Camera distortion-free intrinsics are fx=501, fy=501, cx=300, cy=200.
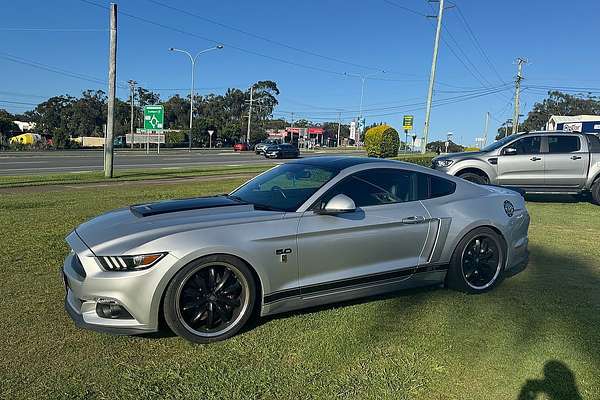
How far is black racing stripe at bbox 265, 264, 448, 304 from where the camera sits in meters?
4.00

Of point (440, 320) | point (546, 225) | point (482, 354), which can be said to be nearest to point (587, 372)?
point (482, 354)

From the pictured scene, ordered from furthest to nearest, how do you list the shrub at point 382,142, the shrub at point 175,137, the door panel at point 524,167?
the shrub at point 175,137, the shrub at point 382,142, the door panel at point 524,167

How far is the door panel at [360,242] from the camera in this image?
4.11m

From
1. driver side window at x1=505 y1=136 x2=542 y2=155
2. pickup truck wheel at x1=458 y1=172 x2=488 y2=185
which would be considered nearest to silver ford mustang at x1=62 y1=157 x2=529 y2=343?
pickup truck wheel at x1=458 y1=172 x2=488 y2=185

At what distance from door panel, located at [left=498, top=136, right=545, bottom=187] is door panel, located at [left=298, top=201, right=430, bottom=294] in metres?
7.64

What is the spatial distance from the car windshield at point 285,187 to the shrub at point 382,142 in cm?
2090

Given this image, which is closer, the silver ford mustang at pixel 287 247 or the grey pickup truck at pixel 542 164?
the silver ford mustang at pixel 287 247

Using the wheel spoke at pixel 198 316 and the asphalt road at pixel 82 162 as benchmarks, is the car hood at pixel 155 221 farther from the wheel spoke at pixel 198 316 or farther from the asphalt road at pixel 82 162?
the asphalt road at pixel 82 162

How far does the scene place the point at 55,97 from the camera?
9312cm

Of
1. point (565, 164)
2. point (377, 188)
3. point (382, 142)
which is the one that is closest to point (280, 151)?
point (382, 142)

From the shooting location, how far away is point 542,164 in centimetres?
1147

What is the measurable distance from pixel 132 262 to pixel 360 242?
6.17 ft

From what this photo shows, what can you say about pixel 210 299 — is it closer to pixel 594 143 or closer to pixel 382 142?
pixel 594 143

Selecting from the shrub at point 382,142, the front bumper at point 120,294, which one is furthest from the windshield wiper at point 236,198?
the shrub at point 382,142
